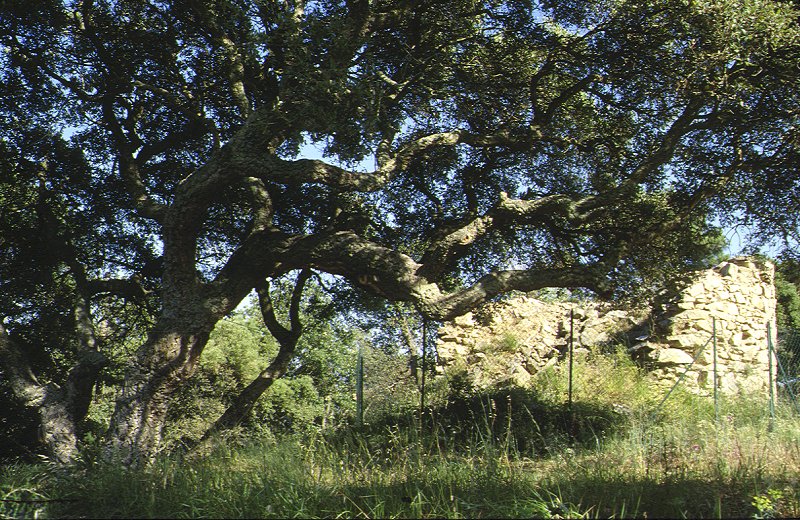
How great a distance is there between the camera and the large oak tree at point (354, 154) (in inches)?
326

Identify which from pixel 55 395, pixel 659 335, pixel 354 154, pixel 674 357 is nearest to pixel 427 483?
pixel 354 154

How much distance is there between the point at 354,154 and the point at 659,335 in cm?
763

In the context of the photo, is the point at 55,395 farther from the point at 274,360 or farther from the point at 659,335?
the point at 659,335

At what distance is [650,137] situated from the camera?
10.3 m

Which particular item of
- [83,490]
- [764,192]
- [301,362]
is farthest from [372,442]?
[301,362]

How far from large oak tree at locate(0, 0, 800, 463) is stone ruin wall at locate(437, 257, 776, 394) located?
2.26 m

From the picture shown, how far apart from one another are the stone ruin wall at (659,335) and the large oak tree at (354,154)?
226cm

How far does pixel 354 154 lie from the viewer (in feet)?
28.6

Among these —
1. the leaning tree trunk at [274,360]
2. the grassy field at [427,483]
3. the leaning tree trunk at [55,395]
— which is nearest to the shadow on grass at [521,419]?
the grassy field at [427,483]

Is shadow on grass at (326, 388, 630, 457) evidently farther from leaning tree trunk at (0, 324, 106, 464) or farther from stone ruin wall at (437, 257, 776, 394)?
leaning tree trunk at (0, 324, 106, 464)

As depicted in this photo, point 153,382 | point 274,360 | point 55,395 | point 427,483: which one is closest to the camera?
point 427,483

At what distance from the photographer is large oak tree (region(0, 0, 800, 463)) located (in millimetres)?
8273

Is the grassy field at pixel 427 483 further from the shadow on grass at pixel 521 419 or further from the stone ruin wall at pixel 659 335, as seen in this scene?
the stone ruin wall at pixel 659 335

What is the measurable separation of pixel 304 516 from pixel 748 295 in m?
11.9
